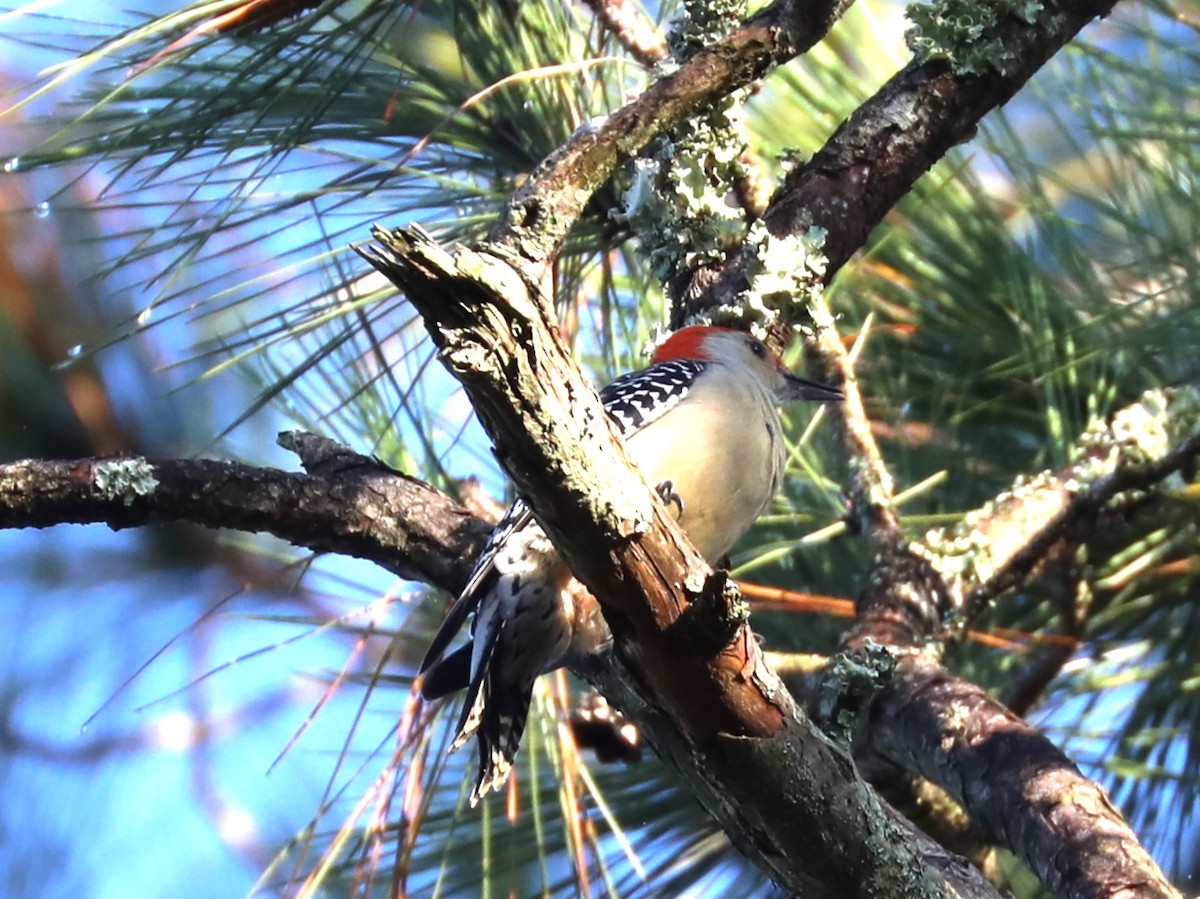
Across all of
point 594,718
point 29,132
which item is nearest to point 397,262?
point 29,132

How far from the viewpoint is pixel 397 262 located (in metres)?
1.02

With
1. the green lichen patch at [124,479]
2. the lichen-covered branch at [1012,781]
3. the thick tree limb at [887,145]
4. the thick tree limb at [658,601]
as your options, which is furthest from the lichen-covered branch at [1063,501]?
the green lichen patch at [124,479]

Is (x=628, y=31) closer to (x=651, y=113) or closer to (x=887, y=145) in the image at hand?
(x=887, y=145)

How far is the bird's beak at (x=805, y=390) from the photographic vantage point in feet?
7.90

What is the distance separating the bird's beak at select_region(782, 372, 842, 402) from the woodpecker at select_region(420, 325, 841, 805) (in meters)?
0.02

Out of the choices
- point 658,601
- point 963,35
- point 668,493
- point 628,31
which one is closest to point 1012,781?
point 668,493

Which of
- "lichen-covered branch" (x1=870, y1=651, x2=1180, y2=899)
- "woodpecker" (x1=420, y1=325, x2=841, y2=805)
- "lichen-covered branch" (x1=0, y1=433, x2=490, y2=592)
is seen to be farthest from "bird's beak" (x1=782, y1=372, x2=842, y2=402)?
"lichen-covered branch" (x1=0, y1=433, x2=490, y2=592)

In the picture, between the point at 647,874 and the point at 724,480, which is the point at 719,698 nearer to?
the point at 724,480

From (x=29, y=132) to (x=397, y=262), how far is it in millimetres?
1392

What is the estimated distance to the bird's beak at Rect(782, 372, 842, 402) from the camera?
94.8 inches

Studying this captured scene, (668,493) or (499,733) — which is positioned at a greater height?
(668,493)

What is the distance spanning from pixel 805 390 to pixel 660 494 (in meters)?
0.74

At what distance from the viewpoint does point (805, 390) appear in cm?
253

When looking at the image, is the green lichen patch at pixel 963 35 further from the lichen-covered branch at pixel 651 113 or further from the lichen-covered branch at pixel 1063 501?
the lichen-covered branch at pixel 1063 501
